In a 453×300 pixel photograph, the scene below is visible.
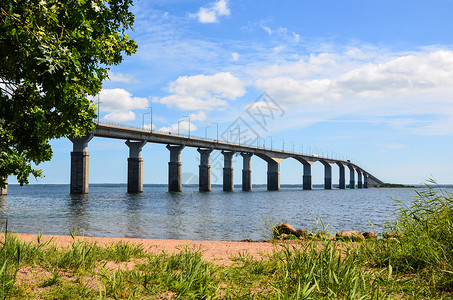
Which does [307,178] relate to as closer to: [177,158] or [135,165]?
[177,158]

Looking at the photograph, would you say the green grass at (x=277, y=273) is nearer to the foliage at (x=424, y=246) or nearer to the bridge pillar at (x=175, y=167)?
the foliage at (x=424, y=246)

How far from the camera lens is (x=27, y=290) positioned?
255 inches

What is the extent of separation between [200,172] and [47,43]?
101m

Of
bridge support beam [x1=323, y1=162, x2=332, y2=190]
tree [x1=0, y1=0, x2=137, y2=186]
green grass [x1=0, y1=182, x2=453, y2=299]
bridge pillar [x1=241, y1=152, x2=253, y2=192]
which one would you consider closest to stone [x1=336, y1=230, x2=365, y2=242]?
green grass [x1=0, y1=182, x2=453, y2=299]

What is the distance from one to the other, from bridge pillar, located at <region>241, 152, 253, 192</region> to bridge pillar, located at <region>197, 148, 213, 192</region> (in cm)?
1931

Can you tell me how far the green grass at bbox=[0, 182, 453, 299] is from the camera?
590 centimetres

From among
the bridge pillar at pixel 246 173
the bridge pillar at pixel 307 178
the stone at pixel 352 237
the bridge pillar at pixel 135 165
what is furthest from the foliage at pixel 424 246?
the bridge pillar at pixel 307 178

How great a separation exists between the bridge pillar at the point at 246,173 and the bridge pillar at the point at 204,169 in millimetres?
19312

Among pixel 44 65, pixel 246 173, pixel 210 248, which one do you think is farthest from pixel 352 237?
pixel 246 173

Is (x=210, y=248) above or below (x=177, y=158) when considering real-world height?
below

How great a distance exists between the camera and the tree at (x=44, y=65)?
20.7ft

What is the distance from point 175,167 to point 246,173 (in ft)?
116

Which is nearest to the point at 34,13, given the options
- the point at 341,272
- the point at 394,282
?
the point at 341,272

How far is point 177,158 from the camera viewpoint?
9419 centimetres
